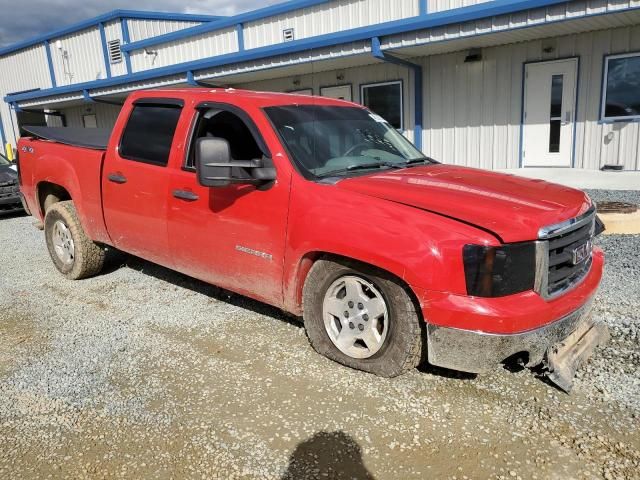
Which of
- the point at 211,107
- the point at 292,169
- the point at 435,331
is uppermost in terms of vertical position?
the point at 211,107

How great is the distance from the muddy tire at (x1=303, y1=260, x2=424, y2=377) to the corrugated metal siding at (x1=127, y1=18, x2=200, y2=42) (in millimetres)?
23119

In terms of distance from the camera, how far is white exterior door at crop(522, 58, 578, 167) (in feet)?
34.4

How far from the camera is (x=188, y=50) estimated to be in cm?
1858

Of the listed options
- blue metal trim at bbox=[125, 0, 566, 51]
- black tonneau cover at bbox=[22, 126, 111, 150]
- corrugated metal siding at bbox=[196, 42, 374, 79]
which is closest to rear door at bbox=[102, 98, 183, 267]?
black tonneau cover at bbox=[22, 126, 111, 150]

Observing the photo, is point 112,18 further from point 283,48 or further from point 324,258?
point 324,258

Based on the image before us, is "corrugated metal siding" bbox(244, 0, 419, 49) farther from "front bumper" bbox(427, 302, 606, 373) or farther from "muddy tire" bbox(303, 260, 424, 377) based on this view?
"front bumper" bbox(427, 302, 606, 373)

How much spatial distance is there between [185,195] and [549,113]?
30.0ft

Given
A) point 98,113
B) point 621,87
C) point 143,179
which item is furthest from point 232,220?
point 98,113

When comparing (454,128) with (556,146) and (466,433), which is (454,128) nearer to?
(556,146)

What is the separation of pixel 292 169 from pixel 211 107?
1.05 metres

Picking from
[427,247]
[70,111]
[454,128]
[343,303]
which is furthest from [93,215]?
[70,111]

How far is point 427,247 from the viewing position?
9.28 feet

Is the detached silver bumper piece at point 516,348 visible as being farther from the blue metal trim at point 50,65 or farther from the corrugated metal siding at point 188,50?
the blue metal trim at point 50,65

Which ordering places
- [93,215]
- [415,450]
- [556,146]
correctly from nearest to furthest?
[415,450], [93,215], [556,146]
